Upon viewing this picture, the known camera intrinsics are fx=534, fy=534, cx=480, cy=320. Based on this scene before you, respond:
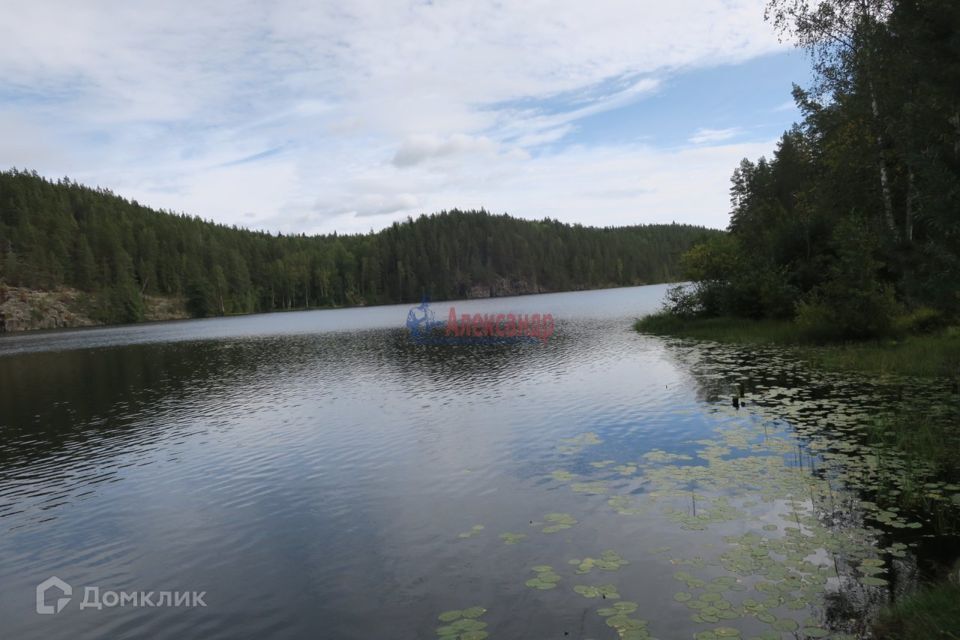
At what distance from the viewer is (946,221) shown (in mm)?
14508

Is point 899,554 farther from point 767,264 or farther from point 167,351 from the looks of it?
point 167,351

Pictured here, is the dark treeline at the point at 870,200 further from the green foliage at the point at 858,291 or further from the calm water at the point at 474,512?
the calm water at the point at 474,512

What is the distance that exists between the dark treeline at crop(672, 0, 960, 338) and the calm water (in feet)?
19.0

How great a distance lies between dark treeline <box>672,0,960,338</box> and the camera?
15.4 meters

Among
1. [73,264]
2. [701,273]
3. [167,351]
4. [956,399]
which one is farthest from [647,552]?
[73,264]

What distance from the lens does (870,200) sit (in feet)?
115

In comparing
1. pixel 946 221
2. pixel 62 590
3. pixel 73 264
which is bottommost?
pixel 62 590

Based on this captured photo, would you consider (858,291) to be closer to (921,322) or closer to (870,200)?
(921,322)

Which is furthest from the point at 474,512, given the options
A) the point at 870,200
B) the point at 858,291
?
the point at 870,200

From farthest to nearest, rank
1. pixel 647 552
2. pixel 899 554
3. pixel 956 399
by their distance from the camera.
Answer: pixel 956 399
pixel 647 552
pixel 899 554

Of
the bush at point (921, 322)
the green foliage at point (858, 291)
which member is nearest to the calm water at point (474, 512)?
the green foliage at point (858, 291)

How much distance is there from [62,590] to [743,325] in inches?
1804

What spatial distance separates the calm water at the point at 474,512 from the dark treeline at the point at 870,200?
5805 millimetres

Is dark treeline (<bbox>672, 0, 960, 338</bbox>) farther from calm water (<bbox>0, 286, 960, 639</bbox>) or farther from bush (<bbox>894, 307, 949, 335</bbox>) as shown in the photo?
calm water (<bbox>0, 286, 960, 639</bbox>)
